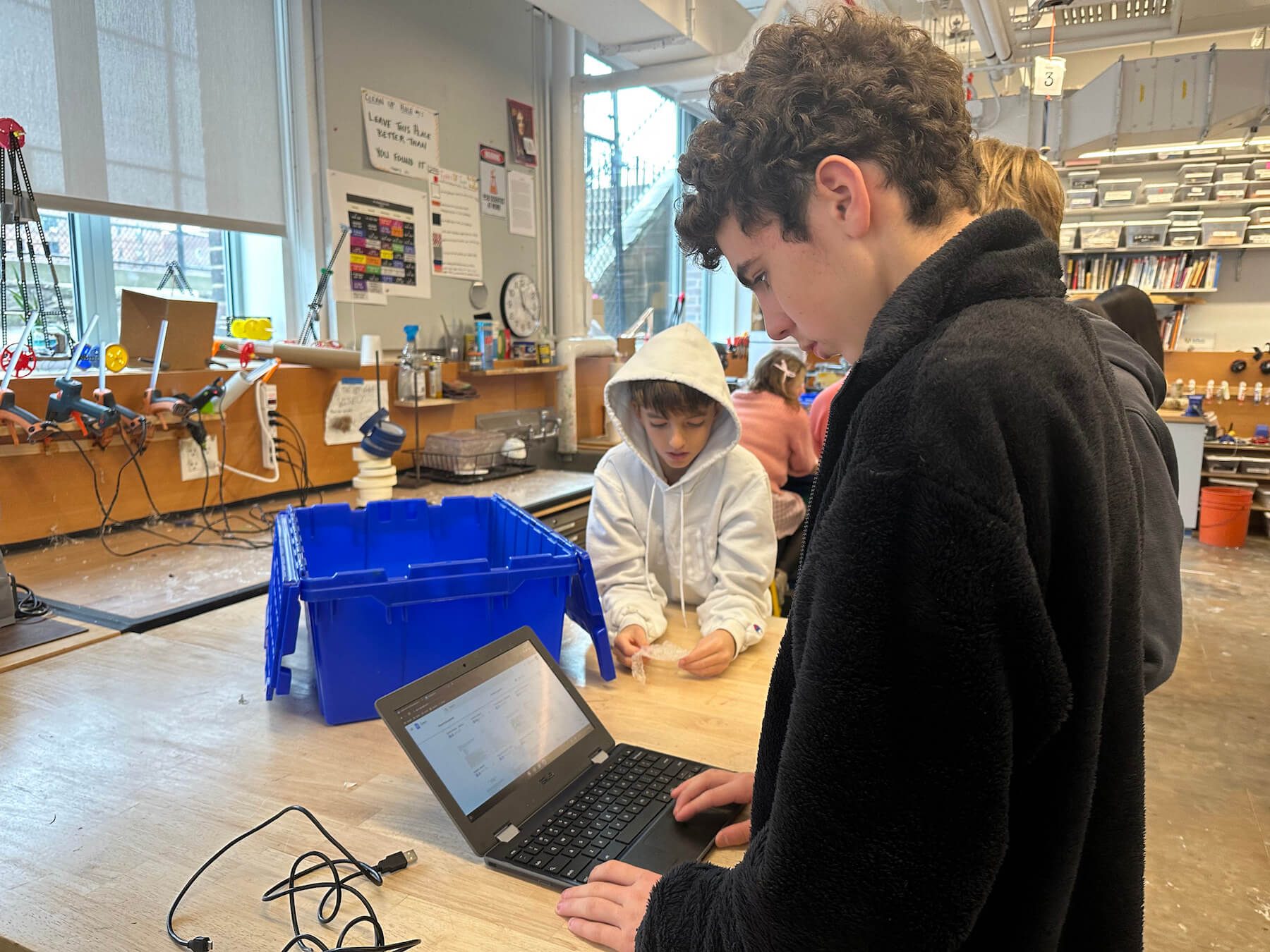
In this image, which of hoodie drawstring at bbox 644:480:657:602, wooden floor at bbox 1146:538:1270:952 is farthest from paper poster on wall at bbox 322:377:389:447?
wooden floor at bbox 1146:538:1270:952

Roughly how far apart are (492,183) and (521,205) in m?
0.24

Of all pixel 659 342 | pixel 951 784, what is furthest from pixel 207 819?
pixel 659 342

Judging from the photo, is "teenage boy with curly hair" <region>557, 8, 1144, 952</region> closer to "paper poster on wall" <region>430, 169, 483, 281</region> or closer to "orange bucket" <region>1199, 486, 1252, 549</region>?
"paper poster on wall" <region>430, 169, 483, 281</region>

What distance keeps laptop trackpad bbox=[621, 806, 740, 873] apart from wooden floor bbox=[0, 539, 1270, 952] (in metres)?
0.04

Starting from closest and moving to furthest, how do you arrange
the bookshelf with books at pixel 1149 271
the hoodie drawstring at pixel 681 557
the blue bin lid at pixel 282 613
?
the blue bin lid at pixel 282 613 < the hoodie drawstring at pixel 681 557 < the bookshelf with books at pixel 1149 271

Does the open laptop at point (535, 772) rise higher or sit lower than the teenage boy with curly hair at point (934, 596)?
lower

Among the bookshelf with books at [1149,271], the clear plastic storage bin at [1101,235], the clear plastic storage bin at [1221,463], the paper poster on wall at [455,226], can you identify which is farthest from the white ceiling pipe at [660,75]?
the clear plastic storage bin at [1221,463]

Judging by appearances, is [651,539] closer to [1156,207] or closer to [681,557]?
[681,557]

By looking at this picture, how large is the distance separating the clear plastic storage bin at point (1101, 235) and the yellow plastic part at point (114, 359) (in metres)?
5.89

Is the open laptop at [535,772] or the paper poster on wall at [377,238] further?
the paper poster on wall at [377,238]

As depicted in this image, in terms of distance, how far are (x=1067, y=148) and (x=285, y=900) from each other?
486 centimetres

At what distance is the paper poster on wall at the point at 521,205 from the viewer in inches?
157

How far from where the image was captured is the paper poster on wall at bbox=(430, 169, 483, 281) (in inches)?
139

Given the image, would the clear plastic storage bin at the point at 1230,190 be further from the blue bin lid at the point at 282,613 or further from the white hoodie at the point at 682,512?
the blue bin lid at the point at 282,613
